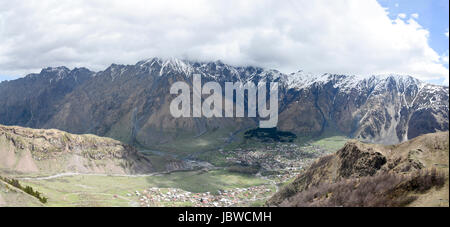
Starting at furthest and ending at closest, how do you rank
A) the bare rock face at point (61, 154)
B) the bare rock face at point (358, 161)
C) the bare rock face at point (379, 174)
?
the bare rock face at point (61, 154), the bare rock face at point (358, 161), the bare rock face at point (379, 174)

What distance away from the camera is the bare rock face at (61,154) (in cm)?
14312

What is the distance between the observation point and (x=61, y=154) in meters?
154

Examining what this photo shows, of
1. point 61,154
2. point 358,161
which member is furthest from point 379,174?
point 61,154

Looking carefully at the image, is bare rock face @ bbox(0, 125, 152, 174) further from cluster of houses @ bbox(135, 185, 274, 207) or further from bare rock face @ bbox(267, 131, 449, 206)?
bare rock face @ bbox(267, 131, 449, 206)

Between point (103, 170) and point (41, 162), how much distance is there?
92.1 ft

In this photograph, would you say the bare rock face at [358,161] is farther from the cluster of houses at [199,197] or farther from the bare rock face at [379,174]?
the cluster of houses at [199,197]

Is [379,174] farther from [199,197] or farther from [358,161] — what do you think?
[199,197]

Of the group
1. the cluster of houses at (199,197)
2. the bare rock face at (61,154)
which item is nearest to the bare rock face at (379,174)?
the cluster of houses at (199,197)

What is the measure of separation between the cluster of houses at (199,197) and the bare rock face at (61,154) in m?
43.6

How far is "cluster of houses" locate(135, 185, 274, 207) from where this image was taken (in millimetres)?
116325

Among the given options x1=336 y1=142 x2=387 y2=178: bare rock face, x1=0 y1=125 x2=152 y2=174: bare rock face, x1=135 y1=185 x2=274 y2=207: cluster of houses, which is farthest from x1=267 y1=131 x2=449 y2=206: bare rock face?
x1=0 y1=125 x2=152 y2=174: bare rock face
